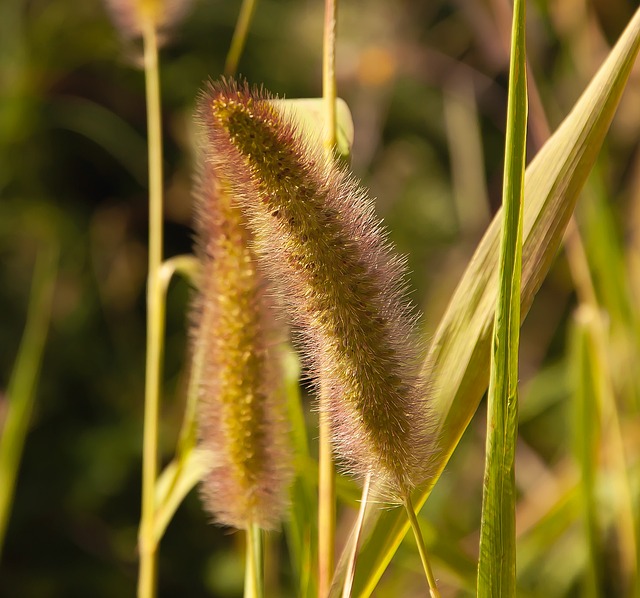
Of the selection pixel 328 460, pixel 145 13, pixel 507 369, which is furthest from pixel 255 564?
pixel 145 13

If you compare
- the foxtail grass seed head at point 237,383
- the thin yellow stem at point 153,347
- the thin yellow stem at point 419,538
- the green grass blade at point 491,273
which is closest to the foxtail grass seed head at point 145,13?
the thin yellow stem at point 153,347

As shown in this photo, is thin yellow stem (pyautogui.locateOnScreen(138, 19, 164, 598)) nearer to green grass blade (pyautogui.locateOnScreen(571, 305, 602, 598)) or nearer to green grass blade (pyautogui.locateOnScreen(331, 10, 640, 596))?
green grass blade (pyautogui.locateOnScreen(331, 10, 640, 596))

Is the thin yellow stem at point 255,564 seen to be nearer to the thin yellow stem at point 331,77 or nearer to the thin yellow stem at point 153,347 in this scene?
the thin yellow stem at point 153,347

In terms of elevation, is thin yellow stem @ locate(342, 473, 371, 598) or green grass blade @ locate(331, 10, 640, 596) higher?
green grass blade @ locate(331, 10, 640, 596)

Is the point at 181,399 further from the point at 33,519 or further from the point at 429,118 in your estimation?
the point at 429,118

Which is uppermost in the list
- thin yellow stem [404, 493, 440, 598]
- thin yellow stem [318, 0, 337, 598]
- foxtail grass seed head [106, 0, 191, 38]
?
foxtail grass seed head [106, 0, 191, 38]

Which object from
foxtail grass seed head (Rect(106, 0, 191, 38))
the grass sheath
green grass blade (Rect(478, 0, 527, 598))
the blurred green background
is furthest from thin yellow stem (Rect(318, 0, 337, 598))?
the blurred green background
